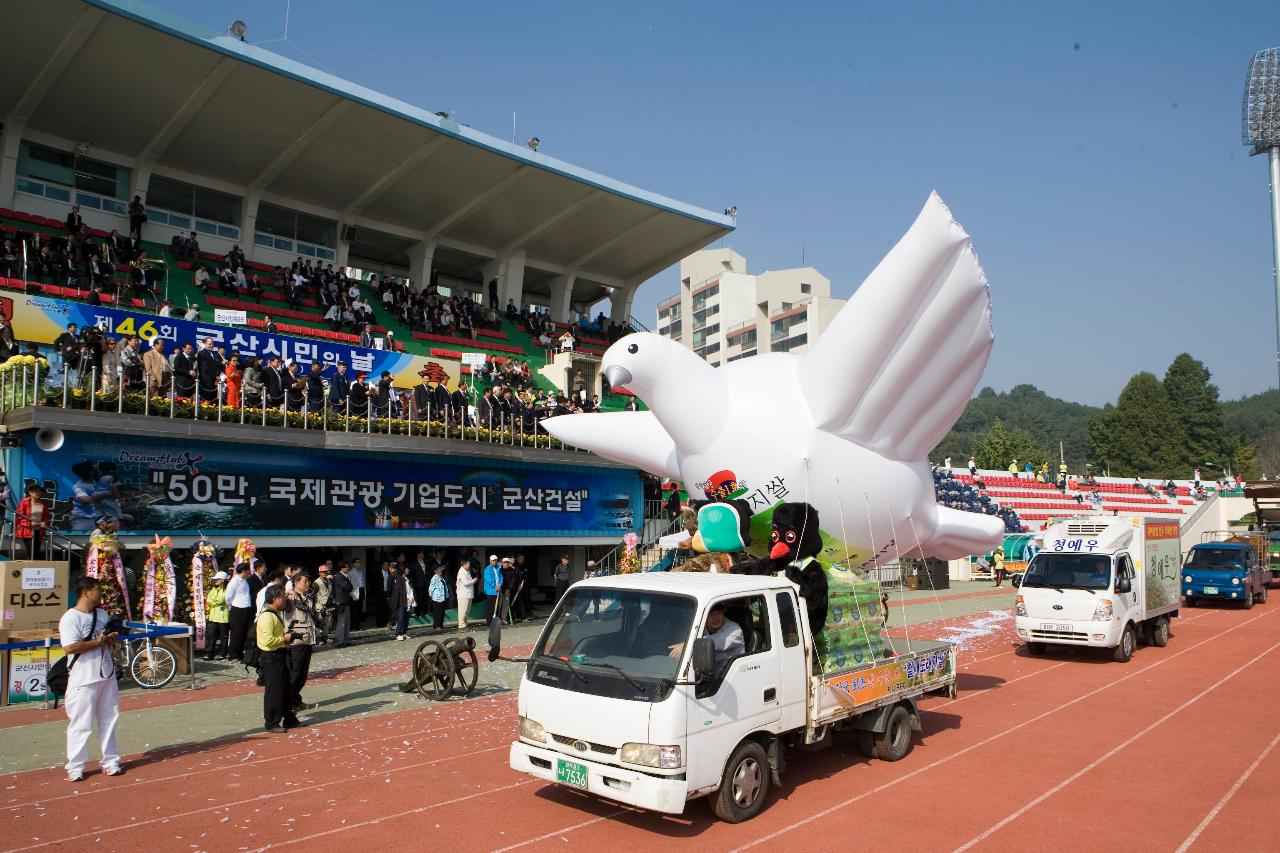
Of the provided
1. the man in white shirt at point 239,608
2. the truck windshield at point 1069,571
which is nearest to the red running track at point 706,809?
the truck windshield at point 1069,571

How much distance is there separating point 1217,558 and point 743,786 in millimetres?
23631

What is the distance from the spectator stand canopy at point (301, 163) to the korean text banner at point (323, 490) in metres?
12.7

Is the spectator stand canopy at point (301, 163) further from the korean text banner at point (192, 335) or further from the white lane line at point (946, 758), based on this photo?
the white lane line at point (946, 758)

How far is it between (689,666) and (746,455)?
3095 millimetres

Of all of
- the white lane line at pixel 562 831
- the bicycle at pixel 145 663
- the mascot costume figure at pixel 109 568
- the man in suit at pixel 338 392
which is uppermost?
the man in suit at pixel 338 392

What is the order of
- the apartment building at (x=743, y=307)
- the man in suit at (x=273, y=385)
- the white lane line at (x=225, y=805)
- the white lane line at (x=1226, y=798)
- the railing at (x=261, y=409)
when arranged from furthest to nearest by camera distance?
the apartment building at (x=743, y=307) < the man in suit at (x=273, y=385) < the railing at (x=261, y=409) < the white lane line at (x=1226, y=798) < the white lane line at (x=225, y=805)

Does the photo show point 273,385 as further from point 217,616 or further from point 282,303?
point 282,303

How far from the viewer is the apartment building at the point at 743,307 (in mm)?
88438

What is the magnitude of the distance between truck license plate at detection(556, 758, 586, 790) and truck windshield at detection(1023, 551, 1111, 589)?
12277 millimetres

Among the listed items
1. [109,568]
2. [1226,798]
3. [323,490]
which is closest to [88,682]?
[109,568]

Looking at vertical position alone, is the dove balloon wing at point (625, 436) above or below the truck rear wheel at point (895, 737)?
above

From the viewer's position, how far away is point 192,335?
63.7 ft

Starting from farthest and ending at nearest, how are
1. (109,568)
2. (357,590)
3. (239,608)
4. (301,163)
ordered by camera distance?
(301,163), (357,590), (239,608), (109,568)

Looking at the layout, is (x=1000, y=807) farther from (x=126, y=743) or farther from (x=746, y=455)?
(x=126, y=743)
